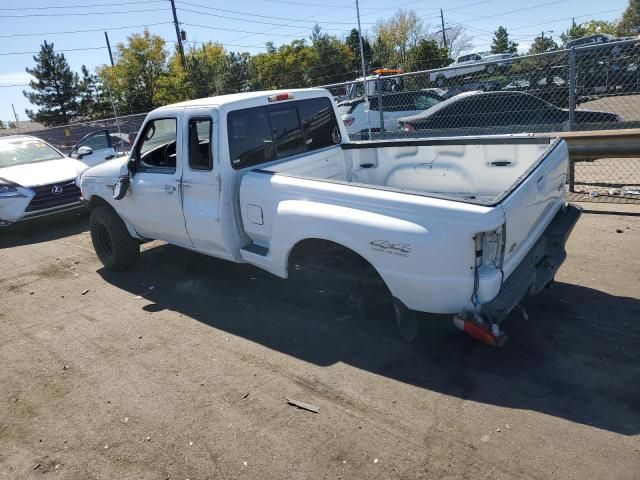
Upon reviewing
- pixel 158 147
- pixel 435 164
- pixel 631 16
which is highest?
pixel 631 16

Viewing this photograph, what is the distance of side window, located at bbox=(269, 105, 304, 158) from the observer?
497 cm

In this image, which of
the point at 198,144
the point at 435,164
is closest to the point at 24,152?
the point at 198,144

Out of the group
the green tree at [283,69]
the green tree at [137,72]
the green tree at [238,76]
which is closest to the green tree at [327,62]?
the green tree at [283,69]

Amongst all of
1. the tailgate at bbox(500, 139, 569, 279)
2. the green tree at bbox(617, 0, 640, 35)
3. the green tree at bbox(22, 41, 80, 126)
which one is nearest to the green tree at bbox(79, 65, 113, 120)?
the green tree at bbox(22, 41, 80, 126)

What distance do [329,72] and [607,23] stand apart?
52.8 meters

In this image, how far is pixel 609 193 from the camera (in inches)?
A: 290

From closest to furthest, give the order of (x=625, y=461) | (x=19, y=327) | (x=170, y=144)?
(x=625, y=461) < (x=19, y=327) < (x=170, y=144)

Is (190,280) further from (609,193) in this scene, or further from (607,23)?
(607,23)

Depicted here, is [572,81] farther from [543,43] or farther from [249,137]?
[543,43]

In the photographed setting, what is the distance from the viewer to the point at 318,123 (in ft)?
17.8

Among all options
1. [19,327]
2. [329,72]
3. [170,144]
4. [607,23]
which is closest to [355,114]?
[170,144]

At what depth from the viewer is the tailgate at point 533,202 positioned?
336 centimetres

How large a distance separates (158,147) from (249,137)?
138cm

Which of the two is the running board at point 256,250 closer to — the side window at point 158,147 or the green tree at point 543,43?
the side window at point 158,147
